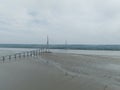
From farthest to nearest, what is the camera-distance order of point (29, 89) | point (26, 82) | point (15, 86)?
point (26, 82) < point (15, 86) < point (29, 89)

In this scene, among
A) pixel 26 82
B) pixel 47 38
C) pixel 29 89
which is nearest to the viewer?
pixel 29 89

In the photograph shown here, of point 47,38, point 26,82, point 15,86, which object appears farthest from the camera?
point 47,38

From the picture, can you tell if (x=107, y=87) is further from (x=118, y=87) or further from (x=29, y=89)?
(x=29, y=89)

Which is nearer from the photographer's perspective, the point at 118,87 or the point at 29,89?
the point at 29,89

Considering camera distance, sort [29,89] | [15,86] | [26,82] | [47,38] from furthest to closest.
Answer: [47,38] < [26,82] < [15,86] < [29,89]

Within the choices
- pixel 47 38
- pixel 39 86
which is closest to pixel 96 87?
pixel 39 86

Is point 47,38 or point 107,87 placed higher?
point 47,38

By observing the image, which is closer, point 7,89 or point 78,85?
point 7,89

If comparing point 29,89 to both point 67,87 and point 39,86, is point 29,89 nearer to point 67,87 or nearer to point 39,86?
point 39,86

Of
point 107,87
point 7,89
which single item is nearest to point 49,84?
point 7,89
